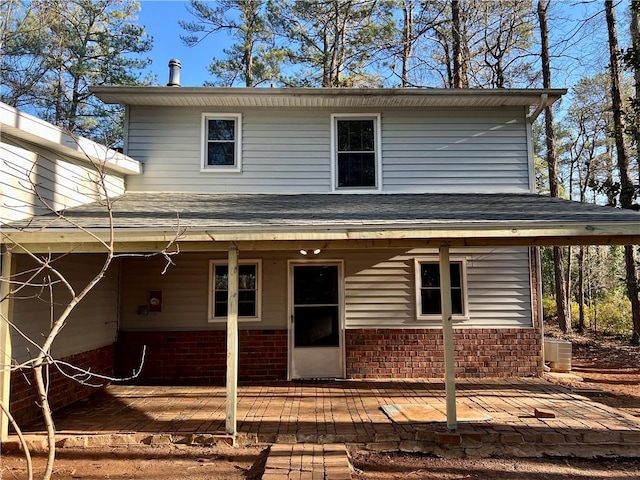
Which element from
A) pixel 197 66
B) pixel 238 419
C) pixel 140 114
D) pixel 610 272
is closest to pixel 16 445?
pixel 238 419

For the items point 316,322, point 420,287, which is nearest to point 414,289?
point 420,287

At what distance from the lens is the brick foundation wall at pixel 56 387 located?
194 inches

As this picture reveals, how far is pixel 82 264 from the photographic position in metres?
6.16

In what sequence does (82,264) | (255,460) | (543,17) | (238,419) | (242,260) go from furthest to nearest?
(543,17) → (242,260) → (82,264) → (238,419) → (255,460)

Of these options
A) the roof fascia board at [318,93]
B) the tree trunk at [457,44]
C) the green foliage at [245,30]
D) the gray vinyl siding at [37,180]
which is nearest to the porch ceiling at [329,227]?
the gray vinyl siding at [37,180]

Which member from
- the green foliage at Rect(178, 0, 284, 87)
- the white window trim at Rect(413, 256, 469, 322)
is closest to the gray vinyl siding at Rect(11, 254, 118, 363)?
the white window trim at Rect(413, 256, 469, 322)

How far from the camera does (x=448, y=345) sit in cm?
490

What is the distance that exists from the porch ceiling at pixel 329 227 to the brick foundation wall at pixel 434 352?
2.53m

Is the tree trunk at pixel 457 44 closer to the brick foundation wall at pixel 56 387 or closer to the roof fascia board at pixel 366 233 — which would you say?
the roof fascia board at pixel 366 233

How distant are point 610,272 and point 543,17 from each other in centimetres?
1150

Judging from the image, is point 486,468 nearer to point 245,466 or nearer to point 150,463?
point 245,466

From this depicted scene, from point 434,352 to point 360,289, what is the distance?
5.39 ft

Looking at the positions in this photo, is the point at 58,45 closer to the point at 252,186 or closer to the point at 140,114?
the point at 140,114

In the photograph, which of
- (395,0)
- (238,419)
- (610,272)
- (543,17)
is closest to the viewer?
(238,419)
